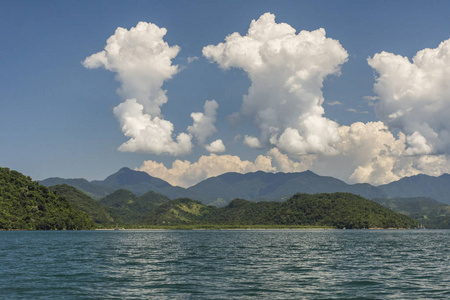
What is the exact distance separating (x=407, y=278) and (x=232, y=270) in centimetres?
2837

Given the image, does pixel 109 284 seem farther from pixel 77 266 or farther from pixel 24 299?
pixel 77 266

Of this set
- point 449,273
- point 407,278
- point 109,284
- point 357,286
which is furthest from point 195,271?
point 449,273

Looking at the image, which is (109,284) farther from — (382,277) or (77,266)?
(382,277)

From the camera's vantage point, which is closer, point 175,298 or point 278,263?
point 175,298

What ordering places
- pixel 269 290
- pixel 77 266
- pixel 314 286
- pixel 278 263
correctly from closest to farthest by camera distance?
pixel 269 290, pixel 314 286, pixel 77 266, pixel 278 263

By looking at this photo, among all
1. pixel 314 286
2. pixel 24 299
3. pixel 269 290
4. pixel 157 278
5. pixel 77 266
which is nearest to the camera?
pixel 24 299

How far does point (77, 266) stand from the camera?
8319 cm

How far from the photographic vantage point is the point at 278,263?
8862cm

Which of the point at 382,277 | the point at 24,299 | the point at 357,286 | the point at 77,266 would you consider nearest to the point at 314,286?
the point at 357,286

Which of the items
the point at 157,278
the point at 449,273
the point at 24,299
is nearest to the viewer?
the point at 24,299

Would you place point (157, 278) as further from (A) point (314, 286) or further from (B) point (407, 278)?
(B) point (407, 278)

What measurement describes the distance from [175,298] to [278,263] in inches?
1736

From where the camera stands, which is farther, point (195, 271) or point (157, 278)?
point (195, 271)

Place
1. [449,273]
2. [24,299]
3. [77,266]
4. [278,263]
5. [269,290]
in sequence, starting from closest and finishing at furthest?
1. [24,299]
2. [269,290]
3. [449,273]
4. [77,266]
5. [278,263]
